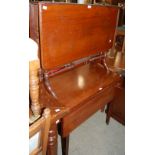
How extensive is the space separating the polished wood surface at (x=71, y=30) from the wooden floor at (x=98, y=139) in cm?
87

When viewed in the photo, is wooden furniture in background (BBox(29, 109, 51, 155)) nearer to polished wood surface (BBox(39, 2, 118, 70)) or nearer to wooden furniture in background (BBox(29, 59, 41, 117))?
wooden furniture in background (BBox(29, 59, 41, 117))

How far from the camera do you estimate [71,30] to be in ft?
3.26

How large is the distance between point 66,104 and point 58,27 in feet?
1.44

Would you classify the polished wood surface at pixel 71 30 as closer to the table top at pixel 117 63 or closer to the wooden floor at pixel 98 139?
the table top at pixel 117 63

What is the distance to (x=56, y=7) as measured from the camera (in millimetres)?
846

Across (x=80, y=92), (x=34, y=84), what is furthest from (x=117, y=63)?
(x=34, y=84)

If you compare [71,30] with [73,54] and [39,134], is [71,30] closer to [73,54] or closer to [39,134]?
[73,54]

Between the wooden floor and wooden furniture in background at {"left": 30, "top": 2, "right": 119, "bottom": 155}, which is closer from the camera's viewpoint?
wooden furniture in background at {"left": 30, "top": 2, "right": 119, "bottom": 155}

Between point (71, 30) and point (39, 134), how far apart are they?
61 centimetres

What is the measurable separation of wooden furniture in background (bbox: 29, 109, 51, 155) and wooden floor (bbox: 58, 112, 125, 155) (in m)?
0.70

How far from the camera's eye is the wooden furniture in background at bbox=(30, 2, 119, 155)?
868 millimetres

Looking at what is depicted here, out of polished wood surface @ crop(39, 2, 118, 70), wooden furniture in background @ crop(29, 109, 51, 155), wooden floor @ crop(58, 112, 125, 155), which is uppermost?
polished wood surface @ crop(39, 2, 118, 70)

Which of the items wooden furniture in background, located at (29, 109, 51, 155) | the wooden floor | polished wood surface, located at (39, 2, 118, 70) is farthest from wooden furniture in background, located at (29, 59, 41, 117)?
the wooden floor
